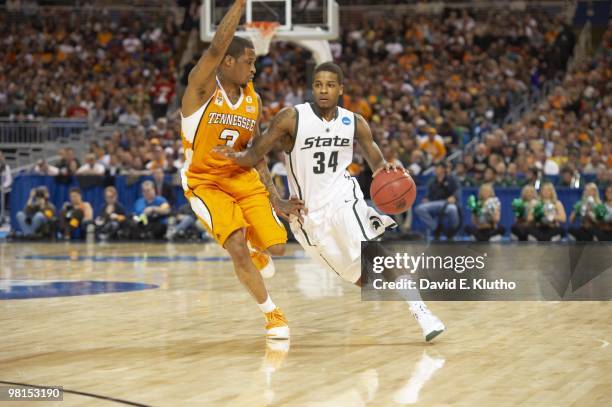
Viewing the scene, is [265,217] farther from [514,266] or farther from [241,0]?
[514,266]

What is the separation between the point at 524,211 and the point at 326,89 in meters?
10.1

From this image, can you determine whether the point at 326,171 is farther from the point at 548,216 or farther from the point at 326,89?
the point at 548,216

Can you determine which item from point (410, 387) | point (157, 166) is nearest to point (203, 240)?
point (157, 166)

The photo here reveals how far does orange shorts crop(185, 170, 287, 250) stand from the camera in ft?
22.1

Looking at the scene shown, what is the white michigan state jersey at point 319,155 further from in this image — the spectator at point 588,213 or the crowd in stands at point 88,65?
the crowd in stands at point 88,65

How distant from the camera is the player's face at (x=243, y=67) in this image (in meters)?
6.77

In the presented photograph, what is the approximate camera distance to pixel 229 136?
22.5 ft

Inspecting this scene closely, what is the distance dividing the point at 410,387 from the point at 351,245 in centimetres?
171

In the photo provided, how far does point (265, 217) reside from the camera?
22.6 feet

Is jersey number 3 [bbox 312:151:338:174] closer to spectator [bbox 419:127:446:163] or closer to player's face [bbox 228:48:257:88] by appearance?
player's face [bbox 228:48:257:88]

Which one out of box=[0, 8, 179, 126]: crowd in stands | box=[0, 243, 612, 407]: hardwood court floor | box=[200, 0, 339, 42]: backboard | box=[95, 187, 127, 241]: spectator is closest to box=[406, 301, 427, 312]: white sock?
box=[0, 243, 612, 407]: hardwood court floor

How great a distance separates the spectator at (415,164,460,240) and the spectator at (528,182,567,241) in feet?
4.22

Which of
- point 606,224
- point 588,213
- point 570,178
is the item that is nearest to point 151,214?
point 570,178

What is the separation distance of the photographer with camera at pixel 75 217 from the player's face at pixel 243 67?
38.9ft
